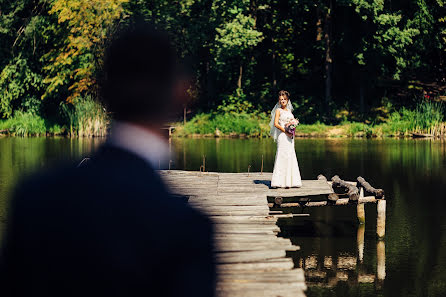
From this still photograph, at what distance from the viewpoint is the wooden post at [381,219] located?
577 inches

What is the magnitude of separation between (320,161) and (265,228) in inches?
701

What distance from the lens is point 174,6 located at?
148ft

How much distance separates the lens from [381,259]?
13.6 m

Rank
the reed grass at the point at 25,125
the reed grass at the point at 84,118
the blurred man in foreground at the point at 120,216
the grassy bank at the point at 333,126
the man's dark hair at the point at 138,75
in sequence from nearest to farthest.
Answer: the man's dark hair at the point at 138,75 → the blurred man in foreground at the point at 120,216 → the grassy bank at the point at 333,126 → the reed grass at the point at 84,118 → the reed grass at the point at 25,125

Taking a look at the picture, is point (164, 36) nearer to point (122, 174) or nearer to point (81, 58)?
point (122, 174)

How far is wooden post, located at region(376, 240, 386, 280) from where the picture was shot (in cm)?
1263

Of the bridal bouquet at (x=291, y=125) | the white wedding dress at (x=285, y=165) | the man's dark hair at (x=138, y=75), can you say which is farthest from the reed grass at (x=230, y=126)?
the man's dark hair at (x=138, y=75)

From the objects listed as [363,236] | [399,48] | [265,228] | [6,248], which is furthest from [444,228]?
[399,48]

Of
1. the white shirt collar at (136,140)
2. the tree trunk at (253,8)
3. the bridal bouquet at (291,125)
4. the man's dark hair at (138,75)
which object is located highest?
the tree trunk at (253,8)

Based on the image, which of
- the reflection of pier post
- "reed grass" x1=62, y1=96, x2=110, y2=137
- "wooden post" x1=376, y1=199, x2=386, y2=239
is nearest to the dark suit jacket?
the reflection of pier post

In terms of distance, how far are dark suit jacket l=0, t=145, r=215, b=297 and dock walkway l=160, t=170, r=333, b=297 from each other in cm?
30

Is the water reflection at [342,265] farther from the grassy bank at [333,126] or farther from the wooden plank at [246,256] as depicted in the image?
the grassy bank at [333,126]

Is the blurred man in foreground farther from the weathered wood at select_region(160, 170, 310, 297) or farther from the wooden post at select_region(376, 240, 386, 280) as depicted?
the wooden post at select_region(376, 240, 386, 280)

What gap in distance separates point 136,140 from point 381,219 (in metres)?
10.3
